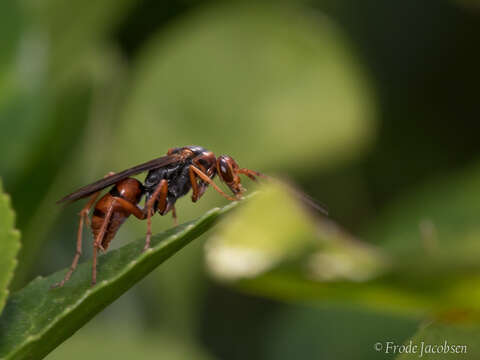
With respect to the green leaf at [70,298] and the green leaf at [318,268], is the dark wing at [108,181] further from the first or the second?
the green leaf at [70,298]

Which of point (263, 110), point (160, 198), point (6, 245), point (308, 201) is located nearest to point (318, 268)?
point (308, 201)

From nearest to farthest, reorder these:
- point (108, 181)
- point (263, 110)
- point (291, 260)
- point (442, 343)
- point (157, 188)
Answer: point (442, 343), point (291, 260), point (108, 181), point (157, 188), point (263, 110)

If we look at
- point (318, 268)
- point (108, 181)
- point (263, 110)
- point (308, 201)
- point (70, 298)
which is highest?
point (263, 110)

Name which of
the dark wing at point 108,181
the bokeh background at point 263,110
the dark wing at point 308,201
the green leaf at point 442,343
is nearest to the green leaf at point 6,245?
the dark wing at point 108,181

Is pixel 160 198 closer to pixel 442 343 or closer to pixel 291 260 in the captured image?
pixel 291 260

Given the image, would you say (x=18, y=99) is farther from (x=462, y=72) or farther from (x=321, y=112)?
(x=462, y=72)

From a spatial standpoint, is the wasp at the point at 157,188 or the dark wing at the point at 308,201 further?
the dark wing at the point at 308,201

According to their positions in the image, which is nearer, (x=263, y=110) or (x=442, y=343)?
(x=442, y=343)

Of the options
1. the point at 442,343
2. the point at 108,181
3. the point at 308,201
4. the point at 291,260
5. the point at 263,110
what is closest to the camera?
the point at 442,343
